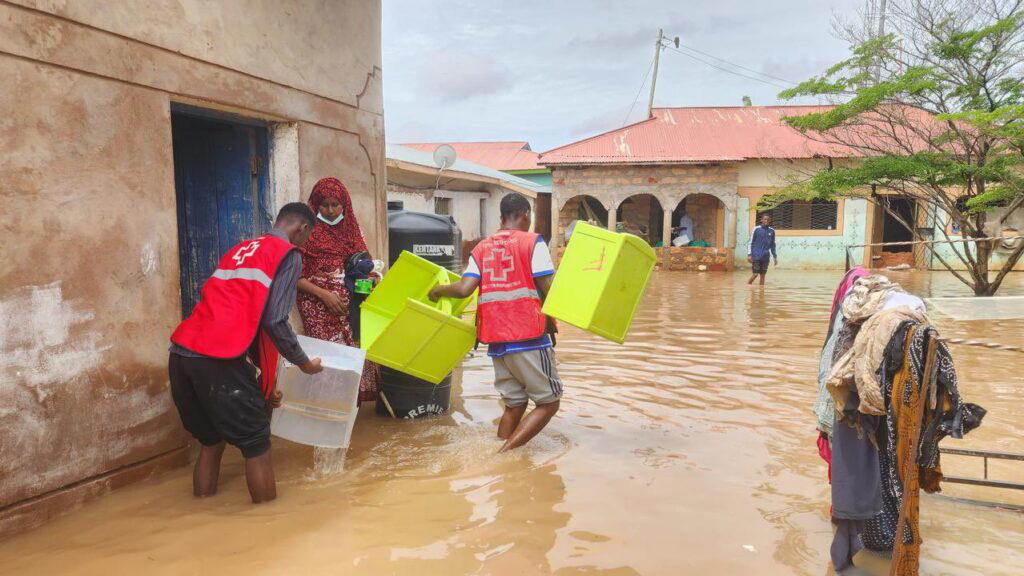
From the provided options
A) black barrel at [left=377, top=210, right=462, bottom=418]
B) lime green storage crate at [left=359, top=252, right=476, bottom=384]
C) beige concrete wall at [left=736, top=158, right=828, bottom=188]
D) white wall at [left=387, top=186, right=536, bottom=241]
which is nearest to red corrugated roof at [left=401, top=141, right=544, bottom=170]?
white wall at [left=387, top=186, right=536, bottom=241]

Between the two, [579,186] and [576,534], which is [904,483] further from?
[579,186]

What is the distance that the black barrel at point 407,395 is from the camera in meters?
4.57

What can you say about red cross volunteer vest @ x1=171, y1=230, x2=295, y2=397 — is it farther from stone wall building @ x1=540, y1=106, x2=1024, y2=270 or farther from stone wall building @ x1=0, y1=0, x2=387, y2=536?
stone wall building @ x1=540, y1=106, x2=1024, y2=270

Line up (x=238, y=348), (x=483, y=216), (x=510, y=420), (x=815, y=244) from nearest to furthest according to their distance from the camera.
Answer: (x=238, y=348), (x=510, y=420), (x=483, y=216), (x=815, y=244)

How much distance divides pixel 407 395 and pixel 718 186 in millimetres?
16726

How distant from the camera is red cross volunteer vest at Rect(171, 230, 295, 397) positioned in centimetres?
298

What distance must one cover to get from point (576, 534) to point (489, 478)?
757 mm

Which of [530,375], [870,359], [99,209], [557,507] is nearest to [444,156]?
[530,375]

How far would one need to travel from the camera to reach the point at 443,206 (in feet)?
56.1

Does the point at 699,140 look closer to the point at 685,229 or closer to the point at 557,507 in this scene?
the point at 685,229

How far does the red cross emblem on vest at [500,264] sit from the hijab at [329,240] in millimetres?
1070

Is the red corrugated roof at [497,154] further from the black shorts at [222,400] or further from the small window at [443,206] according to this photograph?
the black shorts at [222,400]

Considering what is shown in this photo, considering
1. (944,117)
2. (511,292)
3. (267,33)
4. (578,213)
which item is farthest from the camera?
(578,213)

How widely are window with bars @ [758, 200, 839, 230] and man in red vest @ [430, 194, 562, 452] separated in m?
17.7
